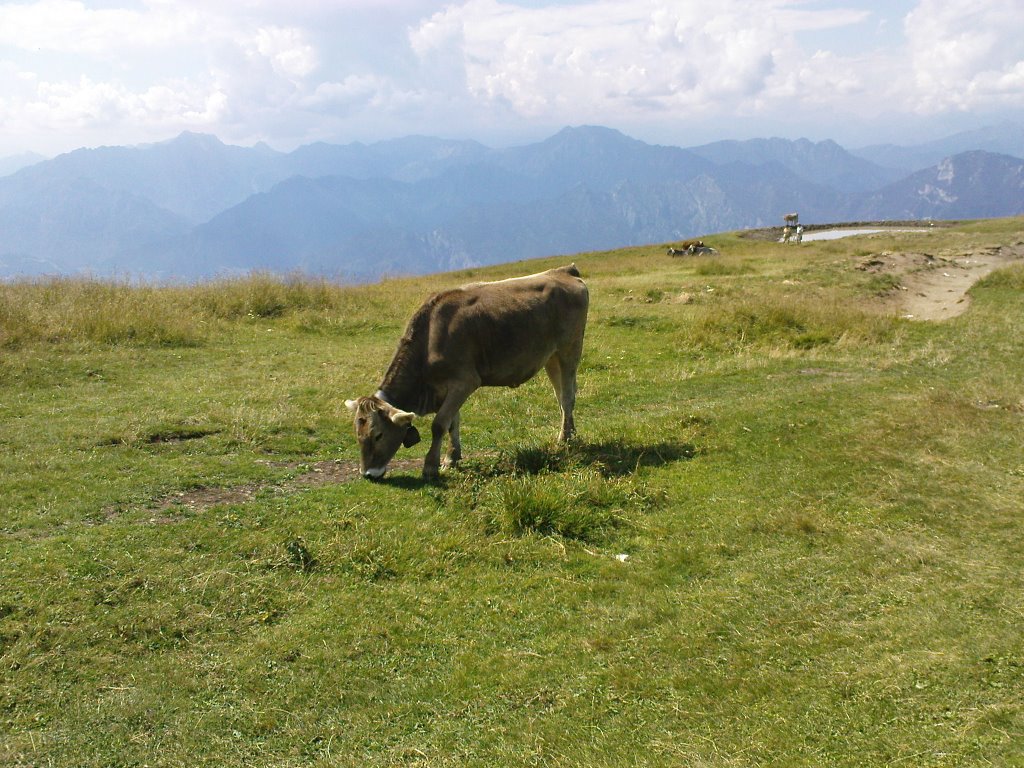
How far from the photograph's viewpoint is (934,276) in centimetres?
3023

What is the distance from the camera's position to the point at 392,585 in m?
7.56

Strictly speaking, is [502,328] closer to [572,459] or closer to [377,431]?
[572,459]

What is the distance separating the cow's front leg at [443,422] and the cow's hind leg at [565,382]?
205 centimetres

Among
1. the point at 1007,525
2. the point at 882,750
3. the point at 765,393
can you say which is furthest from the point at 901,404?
the point at 882,750

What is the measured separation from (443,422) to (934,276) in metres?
27.1

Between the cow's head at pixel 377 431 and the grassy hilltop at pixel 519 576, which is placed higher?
the cow's head at pixel 377 431

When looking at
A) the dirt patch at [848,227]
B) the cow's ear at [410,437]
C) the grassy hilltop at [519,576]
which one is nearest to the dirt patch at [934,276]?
the grassy hilltop at [519,576]

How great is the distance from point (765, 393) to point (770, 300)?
8968 millimetres

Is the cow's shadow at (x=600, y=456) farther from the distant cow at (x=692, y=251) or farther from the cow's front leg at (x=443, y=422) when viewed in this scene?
the distant cow at (x=692, y=251)

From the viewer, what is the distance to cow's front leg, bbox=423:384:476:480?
10.6 meters

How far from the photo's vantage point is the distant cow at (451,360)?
10.5 m

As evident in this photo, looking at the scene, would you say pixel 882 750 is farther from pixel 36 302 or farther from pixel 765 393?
Answer: pixel 36 302

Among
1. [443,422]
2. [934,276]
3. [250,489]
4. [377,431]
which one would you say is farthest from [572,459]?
[934,276]

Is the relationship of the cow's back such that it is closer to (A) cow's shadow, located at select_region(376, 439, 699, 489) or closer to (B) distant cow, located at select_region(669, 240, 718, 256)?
(A) cow's shadow, located at select_region(376, 439, 699, 489)
